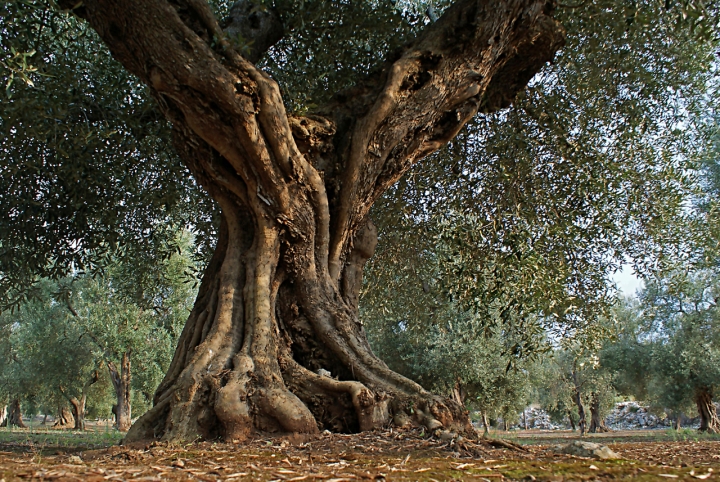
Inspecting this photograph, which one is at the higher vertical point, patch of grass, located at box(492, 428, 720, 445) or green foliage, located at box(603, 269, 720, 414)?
green foliage, located at box(603, 269, 720, 414)

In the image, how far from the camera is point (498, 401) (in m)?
23.2

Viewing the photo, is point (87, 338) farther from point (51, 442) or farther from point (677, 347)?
point (677, 347)

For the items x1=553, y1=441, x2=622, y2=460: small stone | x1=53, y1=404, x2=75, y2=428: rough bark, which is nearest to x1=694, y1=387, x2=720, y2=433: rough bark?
x1=553, y1=441, x2=622, y2=460: small stone

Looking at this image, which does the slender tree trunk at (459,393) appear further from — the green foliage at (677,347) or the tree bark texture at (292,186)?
the tree bark texture at (292,186)

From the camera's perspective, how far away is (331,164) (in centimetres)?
→ 686

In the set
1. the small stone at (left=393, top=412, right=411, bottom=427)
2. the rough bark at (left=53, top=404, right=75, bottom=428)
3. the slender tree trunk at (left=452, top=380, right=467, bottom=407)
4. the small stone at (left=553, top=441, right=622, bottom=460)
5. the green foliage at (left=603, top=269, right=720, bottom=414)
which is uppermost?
the green foliage at (left=603, top=269, right=720, bottom=414)

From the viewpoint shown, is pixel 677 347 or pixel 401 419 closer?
pixel 401 419

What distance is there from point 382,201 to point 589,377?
2800 cm

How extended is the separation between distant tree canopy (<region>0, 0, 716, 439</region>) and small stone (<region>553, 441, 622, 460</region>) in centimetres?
117

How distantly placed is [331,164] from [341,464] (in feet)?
14.2

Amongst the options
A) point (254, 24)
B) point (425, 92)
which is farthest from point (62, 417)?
point (425, 92)

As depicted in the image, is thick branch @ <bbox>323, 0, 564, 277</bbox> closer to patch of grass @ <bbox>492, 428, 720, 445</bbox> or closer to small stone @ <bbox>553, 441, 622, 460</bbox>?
small stone @ <bbox>553, 441, 622, 460</bbox>

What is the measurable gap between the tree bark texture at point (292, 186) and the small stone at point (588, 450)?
1125 mm

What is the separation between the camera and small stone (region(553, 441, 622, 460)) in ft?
12.5
